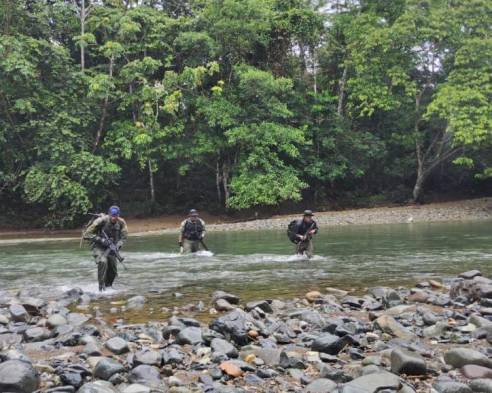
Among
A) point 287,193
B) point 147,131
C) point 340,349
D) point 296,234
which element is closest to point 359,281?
point 296,234

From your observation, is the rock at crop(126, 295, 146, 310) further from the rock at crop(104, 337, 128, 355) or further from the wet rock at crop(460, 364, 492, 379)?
the wet rock at crop(460, 364, 492, 379)

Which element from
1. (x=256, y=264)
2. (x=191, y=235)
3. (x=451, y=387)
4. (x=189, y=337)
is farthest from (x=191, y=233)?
(x=451, y=387)

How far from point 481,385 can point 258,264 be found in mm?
9273

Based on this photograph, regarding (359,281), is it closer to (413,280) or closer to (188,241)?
(413,280)

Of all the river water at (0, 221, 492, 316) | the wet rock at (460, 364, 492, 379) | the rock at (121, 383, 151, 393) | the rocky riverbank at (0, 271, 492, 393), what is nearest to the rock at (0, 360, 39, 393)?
the rocky riverbank at (0, 271, 492, 393)

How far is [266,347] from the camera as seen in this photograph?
5809 mm

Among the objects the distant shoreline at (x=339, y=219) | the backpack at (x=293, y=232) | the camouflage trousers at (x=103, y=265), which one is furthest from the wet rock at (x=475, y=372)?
the distant shoreline at (x=339, y=219)

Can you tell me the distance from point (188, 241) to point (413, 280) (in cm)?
738

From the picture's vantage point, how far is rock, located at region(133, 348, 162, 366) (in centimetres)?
525

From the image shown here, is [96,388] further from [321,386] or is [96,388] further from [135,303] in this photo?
[135,303]

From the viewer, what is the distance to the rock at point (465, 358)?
507 cm

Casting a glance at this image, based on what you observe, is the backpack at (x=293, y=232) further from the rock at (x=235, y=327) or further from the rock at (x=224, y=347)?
the rock at (x=224, y=347)

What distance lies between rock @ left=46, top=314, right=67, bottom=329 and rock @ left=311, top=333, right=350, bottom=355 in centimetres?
341

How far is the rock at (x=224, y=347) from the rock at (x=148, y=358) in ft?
2.10
